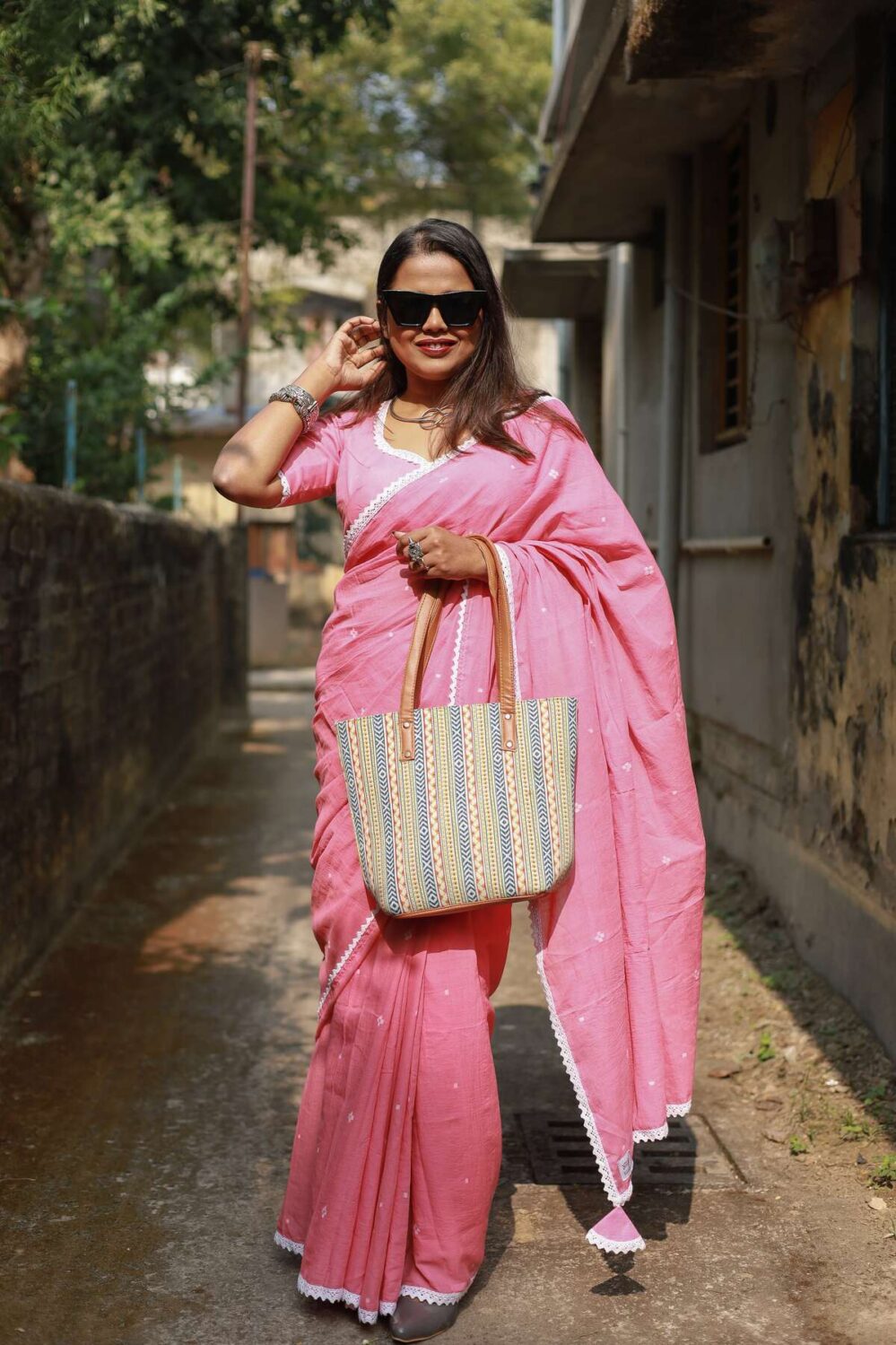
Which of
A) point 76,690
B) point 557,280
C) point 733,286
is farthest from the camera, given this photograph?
point 557,280

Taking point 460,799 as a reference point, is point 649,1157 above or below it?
below

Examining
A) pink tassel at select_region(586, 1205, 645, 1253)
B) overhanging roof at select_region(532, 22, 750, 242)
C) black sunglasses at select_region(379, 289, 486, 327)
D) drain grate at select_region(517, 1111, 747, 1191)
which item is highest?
overhanging roof at select_region(532, 22, 750, 242)

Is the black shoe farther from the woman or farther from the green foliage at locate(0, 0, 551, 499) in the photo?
the green foliage at locate(0, 0, 551, 499)

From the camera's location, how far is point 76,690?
20.9 ft

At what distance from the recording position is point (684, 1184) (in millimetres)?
3604

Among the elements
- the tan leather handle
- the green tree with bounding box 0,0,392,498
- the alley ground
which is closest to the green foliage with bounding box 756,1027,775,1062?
the alley ground

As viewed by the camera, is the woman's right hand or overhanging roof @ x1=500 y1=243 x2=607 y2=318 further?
overhanging roof @ x1=500 y1=243 x2=607 y2=318

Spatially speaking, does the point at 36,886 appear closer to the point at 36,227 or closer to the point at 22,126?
the point at 22,126

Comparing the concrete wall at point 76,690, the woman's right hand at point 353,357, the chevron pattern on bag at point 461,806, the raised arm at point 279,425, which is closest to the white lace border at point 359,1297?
the chevron pattern on bag at point 461,806

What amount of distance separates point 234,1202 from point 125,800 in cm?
443

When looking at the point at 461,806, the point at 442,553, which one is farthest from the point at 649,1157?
the point at 442,553

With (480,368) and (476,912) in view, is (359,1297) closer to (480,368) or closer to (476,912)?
(476,912)

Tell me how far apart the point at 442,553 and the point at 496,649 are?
218 mm

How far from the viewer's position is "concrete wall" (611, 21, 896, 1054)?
4.38 meters
